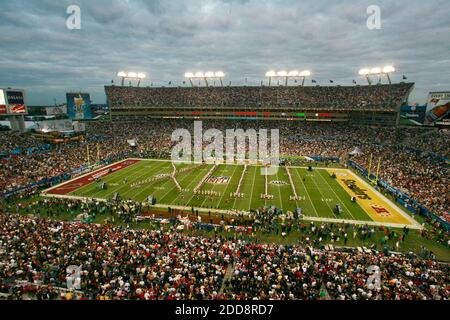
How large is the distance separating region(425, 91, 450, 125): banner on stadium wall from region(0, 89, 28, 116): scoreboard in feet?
204

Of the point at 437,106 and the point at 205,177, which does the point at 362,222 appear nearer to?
the point at 205,177

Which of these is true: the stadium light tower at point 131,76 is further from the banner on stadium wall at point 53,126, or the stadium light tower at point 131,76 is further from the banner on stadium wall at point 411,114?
the banner on stadium wall at point 411,114

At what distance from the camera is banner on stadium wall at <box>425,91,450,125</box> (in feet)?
131

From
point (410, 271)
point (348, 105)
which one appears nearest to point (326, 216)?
point (410, 271)

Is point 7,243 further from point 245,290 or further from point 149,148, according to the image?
point 149,148

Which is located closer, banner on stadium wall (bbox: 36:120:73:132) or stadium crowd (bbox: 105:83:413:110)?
banner on stadium wall (bbox: 36:120:73:132)

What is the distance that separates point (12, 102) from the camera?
40812 millimetres

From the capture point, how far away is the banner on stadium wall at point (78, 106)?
55594 mm

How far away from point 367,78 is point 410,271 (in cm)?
5691

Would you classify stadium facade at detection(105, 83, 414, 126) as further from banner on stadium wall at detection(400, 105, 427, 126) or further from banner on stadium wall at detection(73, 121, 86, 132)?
banner on stadium wall at detection(73, 121, 86, 132)

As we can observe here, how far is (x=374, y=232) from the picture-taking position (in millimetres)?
19375

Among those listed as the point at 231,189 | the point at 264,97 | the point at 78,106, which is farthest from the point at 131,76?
the point at 231,189

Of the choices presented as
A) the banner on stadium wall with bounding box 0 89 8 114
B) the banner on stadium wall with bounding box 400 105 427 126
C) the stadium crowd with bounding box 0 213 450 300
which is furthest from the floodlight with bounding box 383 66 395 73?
the banner on stadium wall with bounding box 0 89 8 114

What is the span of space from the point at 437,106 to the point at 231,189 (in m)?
35.5
